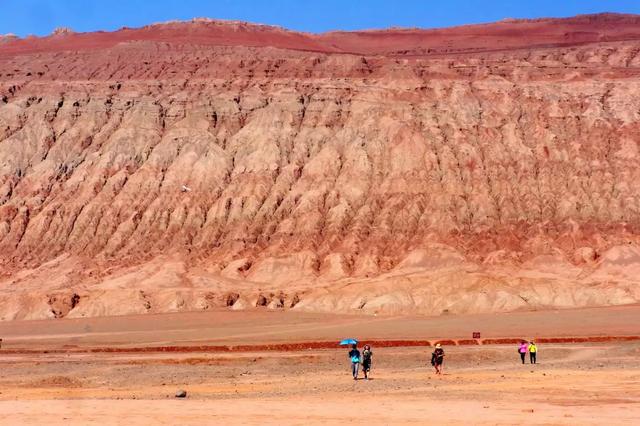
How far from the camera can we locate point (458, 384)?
33438 millimetres

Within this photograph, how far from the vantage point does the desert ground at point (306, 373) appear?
82.6 ft

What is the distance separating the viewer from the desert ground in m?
25.2

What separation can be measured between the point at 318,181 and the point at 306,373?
199 ft

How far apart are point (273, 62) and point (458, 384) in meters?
89.8

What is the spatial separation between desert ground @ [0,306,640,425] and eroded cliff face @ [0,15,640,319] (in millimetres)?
6667

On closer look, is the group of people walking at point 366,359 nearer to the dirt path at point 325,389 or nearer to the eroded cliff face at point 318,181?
the dirt path at point 325,389

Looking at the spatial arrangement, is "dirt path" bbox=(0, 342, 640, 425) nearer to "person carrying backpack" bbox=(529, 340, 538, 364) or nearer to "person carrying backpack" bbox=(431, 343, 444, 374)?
"person carrying backpack" bbox=(431, 343, 444, 374)

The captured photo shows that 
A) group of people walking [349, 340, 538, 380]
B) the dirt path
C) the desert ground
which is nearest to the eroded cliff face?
the desert ground

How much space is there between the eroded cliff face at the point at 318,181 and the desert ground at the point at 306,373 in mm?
6667

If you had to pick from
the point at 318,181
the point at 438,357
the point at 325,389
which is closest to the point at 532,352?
the point at 438,357

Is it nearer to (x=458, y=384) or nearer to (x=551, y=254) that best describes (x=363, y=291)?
(x=551, y=254)

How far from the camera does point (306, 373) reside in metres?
41.5

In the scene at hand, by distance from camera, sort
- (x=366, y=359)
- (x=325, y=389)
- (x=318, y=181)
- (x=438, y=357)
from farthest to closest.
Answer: (x=318, y=181), (x=438, y=357), (x=366, y=359), (x=325, y=389)

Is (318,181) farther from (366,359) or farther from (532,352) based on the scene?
(366,359)
